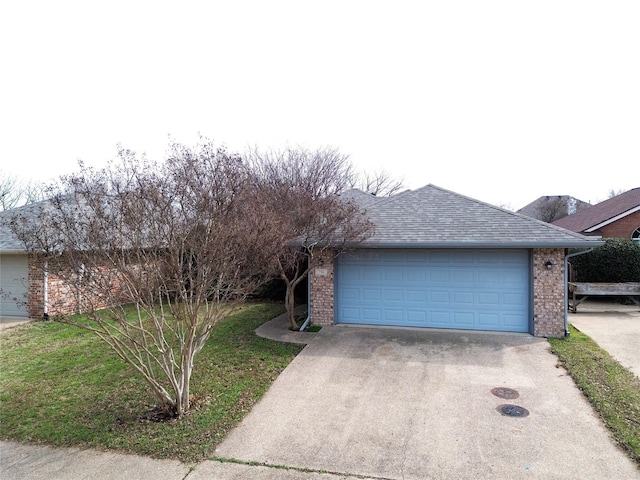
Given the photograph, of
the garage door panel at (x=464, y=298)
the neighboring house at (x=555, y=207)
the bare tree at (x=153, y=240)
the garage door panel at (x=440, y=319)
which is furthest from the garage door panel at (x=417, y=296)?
the neighboring house at (x=555, y=207)

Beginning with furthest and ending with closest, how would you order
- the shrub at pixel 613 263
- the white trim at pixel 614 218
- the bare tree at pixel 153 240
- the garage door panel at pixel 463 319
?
the white trim at pixel 614 218, the shrub at pixel 613 263, the garage door panel at pixel 463 319, the bare tree at pixel 153 240

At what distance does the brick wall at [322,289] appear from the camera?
10086mm

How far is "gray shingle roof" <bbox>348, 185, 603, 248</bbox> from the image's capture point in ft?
28.6

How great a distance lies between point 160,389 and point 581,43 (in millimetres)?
9403

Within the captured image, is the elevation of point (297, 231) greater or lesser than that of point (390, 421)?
greater

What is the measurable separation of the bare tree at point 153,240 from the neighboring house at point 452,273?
4729 millimetres

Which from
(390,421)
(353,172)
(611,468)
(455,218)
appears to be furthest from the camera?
Answer: (353,172)

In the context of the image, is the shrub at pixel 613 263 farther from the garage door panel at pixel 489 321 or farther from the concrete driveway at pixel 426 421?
the concrete driveway at pixel 426 421

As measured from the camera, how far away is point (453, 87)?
9555 mm

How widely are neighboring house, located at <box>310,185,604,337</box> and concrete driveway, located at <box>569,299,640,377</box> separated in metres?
1.11

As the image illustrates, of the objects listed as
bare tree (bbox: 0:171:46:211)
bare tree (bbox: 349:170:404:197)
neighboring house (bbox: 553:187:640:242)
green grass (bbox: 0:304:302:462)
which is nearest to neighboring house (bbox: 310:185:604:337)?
green grass (bbox: 0:304:302:462)

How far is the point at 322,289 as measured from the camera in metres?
10.2

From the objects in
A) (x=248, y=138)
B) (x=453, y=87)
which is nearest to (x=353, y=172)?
(x=248, y=138)

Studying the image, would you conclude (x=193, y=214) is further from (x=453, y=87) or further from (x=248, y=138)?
(x=248, y=138)
